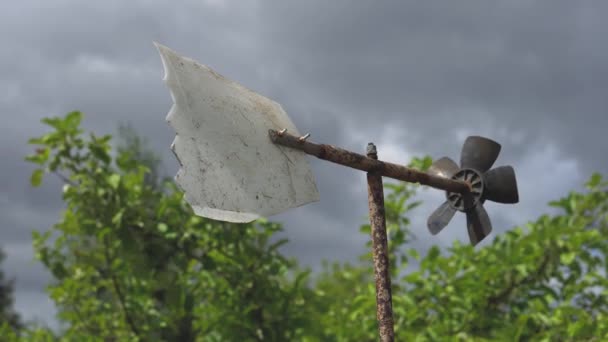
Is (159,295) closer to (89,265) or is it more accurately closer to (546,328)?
(89,265)

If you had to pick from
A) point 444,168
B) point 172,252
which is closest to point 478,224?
point 444,168

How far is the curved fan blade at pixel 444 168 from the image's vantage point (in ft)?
10.8

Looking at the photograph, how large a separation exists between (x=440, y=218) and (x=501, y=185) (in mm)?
343

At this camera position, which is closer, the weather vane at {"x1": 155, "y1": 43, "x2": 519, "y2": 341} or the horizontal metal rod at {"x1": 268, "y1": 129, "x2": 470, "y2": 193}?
the weather vane at {"x1": 155, "y1": 43, "x2": 519, "y2": 341}

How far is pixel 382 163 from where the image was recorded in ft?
8.21

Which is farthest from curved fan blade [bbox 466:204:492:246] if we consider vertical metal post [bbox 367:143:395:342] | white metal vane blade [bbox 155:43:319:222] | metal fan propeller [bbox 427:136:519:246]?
white metal vane blade [bbox 155:43:319:222]

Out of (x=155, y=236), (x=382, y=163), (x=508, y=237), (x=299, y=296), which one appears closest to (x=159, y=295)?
(x=155, y=236)

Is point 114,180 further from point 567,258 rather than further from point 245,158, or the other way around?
point 567,258

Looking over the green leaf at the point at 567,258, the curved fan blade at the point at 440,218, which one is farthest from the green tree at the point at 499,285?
the curved fan blade at the point at 440,218

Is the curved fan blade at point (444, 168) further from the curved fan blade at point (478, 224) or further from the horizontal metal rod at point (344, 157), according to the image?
the horizontal metal rod at point (344, 157)

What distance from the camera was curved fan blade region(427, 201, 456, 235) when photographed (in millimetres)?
3246

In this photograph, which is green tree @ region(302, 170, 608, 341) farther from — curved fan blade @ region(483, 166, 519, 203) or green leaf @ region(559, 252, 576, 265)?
curved fan blade @ region(483, 166, 519, 203)

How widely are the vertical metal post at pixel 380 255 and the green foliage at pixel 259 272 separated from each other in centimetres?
215

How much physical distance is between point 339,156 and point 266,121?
29 cm
